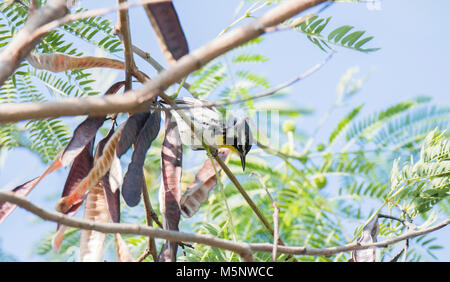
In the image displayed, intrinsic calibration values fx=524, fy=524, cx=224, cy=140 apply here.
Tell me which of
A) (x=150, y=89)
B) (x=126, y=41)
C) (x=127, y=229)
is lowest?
(x=127, y=229)

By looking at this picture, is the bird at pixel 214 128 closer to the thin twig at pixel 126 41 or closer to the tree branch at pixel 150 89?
the thin twig at pixel 126 41

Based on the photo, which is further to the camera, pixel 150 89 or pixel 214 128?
pixel 214 128

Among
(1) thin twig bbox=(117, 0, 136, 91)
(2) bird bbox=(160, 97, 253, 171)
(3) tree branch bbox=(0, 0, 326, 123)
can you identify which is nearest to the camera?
(3) tree branch bbox=(0, 0, 326, 123)

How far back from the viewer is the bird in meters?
2.26

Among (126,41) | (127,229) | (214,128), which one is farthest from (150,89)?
(214,128)

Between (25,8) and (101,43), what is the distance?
0.27 meters

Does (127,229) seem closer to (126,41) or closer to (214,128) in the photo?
(126,41)

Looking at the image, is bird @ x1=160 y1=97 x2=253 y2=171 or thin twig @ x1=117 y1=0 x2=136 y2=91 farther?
bird @ x1=160 y1=97 x2=253 y2=171

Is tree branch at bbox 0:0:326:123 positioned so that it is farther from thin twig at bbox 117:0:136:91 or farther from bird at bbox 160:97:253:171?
bird at bbox 160:97:253:171

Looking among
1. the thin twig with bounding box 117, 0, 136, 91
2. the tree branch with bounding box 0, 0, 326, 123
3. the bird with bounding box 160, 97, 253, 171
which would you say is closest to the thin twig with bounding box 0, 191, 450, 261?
the tree branch with bounding box 0, 0, 326, 123

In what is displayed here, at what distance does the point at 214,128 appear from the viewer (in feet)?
8.41

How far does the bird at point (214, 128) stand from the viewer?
226 cm
